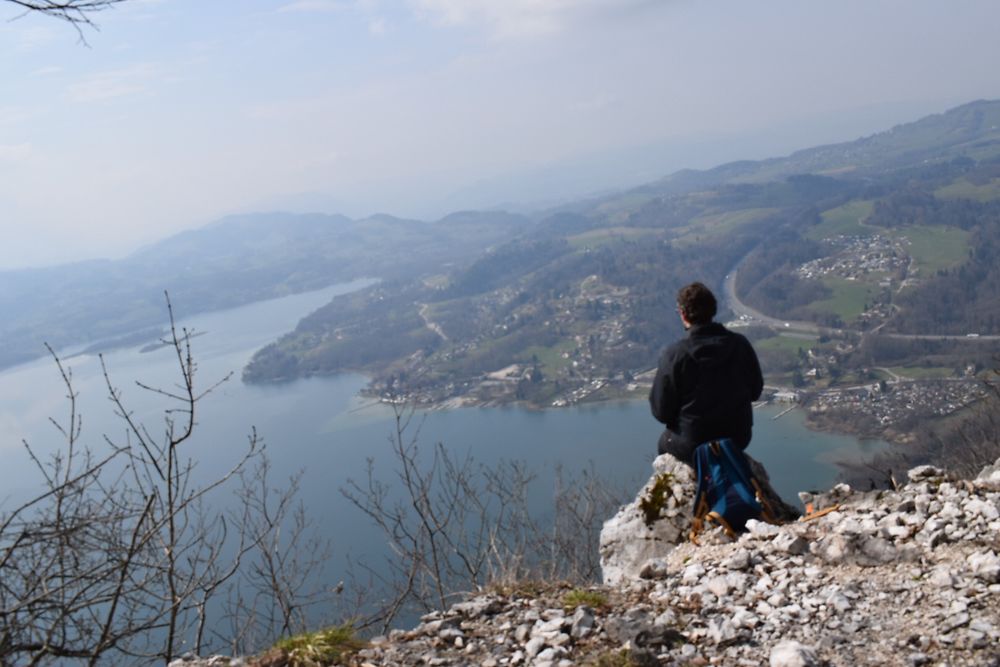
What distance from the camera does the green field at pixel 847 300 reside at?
191 feet

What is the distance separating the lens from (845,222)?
88062 mm

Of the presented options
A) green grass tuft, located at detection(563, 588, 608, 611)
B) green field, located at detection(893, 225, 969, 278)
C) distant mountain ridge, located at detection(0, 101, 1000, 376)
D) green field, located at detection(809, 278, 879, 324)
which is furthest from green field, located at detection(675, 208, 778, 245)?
green grass tuft, located at detection(563, 588, 608, 611)

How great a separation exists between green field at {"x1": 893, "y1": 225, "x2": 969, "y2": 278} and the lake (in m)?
32.8

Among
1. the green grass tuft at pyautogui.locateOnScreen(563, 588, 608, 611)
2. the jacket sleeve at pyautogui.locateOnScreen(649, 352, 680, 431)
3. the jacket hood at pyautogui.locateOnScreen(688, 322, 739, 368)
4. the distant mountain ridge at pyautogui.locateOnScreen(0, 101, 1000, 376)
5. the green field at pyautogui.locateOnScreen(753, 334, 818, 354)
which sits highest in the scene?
the distant mountain ridge at pyautogui.locateOnScreen(0, 101, 1000, 376)

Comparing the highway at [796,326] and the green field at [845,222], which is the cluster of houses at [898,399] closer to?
the highway at [796,326]

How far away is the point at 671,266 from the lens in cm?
8344

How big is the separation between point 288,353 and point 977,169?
326 feet

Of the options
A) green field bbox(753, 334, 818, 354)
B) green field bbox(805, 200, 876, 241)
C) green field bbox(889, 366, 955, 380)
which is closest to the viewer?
green field bbox(889, 366, 955, 380)

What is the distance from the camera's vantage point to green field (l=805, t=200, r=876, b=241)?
83400mm

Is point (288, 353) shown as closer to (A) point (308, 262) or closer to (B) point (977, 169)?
(A) point (308, 262)

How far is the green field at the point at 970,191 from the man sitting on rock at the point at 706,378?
300 feet

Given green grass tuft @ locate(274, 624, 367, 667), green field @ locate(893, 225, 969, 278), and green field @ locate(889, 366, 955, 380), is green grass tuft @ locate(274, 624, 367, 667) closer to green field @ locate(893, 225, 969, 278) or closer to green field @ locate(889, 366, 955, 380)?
green field @ locate(889, 366, 955, 380)

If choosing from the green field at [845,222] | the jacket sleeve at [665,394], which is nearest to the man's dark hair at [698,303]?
the jacket sleeve at [665,394]

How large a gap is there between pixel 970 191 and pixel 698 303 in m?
99.5
